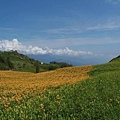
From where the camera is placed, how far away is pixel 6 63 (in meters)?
188

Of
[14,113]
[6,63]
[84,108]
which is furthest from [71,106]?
[6,63]

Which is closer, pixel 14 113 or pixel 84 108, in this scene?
pixel 14 113

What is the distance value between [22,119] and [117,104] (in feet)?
15.9

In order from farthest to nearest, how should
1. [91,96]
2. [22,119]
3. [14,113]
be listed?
[91,96] < [14,113] < [22,119]

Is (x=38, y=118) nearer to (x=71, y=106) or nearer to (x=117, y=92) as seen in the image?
(x=71, y=106)

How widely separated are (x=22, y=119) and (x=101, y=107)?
3664mm

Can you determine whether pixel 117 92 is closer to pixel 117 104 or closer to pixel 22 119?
pixel 117 104

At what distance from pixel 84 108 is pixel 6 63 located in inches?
7073

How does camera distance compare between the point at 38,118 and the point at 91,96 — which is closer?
the point at 38,118

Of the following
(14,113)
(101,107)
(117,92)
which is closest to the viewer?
(14,113)

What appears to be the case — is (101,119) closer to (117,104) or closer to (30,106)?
(117,104)

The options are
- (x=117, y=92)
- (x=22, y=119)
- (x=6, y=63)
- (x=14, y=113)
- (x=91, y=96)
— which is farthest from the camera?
(x=6, y=63)

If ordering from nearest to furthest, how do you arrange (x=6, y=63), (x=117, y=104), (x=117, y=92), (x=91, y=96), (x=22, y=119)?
(x=22, y=119) < (x=117, y=104) < (x=91, y=96) < (x=117, y=92) < (x=6, y=63)

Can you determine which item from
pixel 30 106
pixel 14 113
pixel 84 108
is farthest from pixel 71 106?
pixel 14 113
